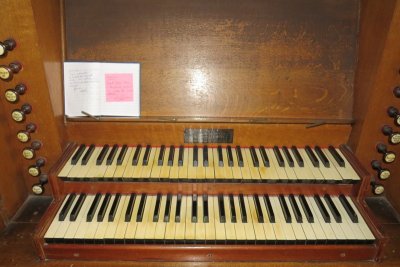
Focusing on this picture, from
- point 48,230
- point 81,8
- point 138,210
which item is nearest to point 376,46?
point 138,210

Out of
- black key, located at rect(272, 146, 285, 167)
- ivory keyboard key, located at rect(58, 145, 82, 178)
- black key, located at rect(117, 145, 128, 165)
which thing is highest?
black key, located at rect(272, 146, 285, 167)

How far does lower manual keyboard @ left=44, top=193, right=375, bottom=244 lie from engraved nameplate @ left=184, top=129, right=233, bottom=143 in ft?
1.20

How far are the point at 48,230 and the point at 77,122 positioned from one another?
679mm

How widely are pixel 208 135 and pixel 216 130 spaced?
6 centimetres

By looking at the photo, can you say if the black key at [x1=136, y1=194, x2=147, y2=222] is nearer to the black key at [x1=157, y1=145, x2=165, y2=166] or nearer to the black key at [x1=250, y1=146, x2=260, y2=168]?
the black key at [x1=157, y1=145, x2=165, y2=166]

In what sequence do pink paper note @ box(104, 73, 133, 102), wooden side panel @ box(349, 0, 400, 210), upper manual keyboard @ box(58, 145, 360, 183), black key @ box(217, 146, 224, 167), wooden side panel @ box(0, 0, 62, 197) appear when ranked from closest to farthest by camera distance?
wooden side panel @ box(0, 0, 62, 197)
wooden side panel @ box(349, 0, 400, 210)
upper manual keyboard @ box(58, 145, 360, 183)
black key @ box(217, 146, 224, 167)
pink paper note @ box(104, 73, 133, 102)

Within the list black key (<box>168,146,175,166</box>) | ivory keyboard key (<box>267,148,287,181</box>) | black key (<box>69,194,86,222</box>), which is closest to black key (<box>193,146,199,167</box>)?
black key (<box>168,146,175,166</box>)

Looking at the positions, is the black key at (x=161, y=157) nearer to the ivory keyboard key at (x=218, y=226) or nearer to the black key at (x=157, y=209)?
the black key at (x=157, y=209)

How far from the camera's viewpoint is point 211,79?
209cm

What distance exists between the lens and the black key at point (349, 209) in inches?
69.3

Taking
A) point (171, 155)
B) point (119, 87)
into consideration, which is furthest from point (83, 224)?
point (119, 87)

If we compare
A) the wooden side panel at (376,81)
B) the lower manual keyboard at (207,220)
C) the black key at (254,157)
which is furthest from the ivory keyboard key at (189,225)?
the wooden side panel at (376,81)

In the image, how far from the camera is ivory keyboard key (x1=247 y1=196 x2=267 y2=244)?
1.65 metres

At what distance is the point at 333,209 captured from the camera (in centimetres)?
180
